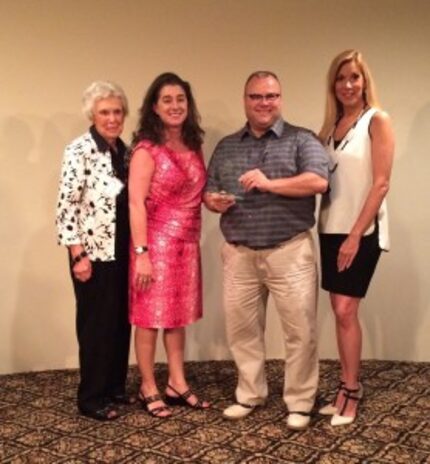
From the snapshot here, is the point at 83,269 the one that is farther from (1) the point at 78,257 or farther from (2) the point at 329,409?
(2) the point at 329,409

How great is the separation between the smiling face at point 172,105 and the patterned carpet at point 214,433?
1299mm

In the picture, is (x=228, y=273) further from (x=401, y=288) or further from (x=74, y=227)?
(x=401, y=288)

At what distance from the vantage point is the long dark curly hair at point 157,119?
2.64 meters

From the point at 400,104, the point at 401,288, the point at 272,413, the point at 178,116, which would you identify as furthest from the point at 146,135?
the point at 401,288

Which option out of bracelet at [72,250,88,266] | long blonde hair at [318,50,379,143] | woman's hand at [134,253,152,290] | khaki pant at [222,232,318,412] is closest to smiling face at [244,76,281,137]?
long blonde hair at [318,50,379,143]

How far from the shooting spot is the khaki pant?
2.57m

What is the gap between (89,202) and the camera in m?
2.64

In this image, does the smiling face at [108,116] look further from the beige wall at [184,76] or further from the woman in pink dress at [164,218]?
the beige wall at [184,76]

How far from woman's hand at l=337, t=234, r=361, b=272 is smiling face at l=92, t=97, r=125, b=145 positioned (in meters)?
1.09

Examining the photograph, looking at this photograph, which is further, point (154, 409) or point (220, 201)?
point (154, 409)

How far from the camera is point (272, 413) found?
2768 millimetres

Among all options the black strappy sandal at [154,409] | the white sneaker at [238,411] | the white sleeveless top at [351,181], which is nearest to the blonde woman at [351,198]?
the white sleeveless top at [351,181]

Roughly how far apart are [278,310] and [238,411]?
491mm

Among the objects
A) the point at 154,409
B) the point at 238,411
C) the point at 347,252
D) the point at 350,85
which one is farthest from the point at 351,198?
the point at 154,409
